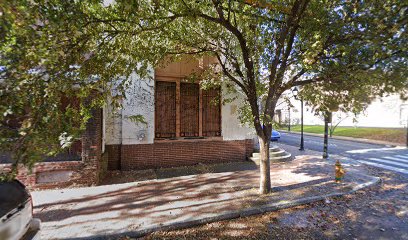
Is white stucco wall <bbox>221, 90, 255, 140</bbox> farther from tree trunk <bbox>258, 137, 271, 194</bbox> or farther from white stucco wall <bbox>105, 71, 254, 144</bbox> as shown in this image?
tree trunk <bbox>258, 137, 271, 194</bbox>

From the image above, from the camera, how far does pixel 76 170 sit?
6531 millimetres

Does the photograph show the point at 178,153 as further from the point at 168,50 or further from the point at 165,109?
the point at 168,50

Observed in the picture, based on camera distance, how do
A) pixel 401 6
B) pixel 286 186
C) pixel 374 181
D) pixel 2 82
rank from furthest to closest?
pixel 374 181, pixel 286 186, pixel 401 6, pixel 2 82

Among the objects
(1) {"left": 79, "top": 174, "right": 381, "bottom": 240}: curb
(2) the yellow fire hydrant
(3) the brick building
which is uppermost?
(3) the brick building

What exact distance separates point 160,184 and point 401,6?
23.3ft

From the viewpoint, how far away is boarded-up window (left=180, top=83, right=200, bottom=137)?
9.50m

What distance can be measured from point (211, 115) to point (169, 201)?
5.02 metres

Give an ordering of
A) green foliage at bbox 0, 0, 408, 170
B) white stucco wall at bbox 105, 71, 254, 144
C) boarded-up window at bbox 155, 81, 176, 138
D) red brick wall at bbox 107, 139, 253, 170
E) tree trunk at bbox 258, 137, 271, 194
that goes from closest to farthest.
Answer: green foliage at bbox 0, 0, 408, 170 → tree trunk at bbox 258, 137, 271, 194 → white stucco wall at bbox 105, 71, 254, 144 → red brick wall at bbox 107, 139, 253, 170 → boarded-up window at bbox 155, 81, 176, 138

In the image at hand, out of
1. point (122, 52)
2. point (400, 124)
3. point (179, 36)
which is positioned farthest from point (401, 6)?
point (400, 124)

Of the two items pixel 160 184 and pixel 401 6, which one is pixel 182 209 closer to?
pixel 160 184

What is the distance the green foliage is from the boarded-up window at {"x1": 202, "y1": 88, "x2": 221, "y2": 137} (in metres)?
1.61

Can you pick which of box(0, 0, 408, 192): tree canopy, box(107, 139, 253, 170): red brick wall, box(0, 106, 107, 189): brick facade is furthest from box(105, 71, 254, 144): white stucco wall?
box(0, 0, 408, 192): tree canopy

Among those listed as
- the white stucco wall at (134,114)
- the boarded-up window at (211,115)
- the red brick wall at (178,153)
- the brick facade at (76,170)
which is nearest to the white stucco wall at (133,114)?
the white stucco wall at (134,114)

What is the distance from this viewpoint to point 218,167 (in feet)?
30.6
